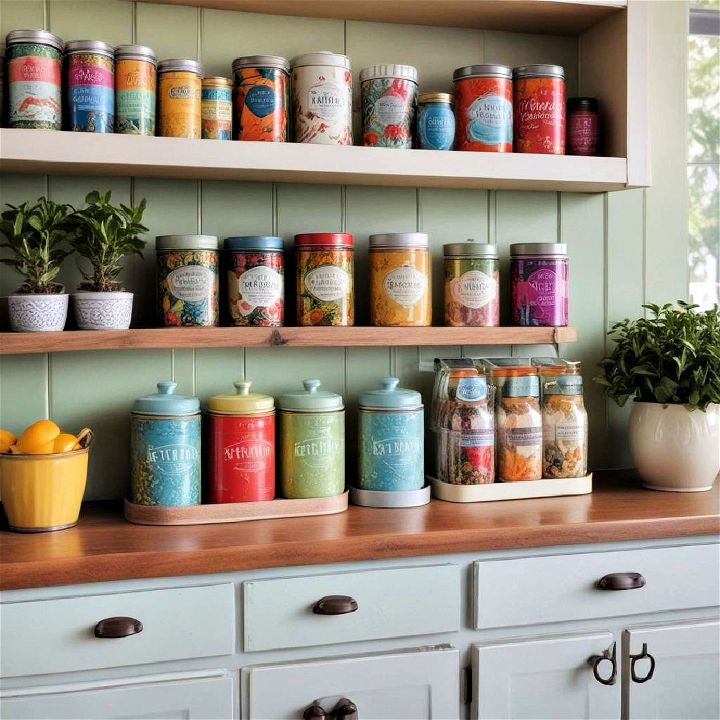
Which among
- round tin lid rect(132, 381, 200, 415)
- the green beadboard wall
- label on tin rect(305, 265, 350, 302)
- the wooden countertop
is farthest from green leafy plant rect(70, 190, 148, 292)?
the wooden countertop

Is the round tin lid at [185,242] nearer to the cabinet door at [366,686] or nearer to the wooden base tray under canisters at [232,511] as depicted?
the wooden base tray under canisters at [232,511]

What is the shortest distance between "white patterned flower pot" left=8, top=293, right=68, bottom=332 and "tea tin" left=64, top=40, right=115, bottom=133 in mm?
→ 329

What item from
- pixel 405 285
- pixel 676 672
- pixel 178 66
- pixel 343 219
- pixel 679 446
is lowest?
pixel 676 672

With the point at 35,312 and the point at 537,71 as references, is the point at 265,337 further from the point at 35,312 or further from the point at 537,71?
the point at 537,71

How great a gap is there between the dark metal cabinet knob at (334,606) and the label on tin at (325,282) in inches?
24.1

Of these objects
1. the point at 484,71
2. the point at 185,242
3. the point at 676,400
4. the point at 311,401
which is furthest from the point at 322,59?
the point at 676,400

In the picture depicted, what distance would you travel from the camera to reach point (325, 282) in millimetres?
1848

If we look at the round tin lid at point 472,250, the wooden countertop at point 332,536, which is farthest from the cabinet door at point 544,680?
the round tin lid at point 472,250

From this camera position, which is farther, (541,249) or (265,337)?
(541,249)

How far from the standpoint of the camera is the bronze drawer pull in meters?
1.44

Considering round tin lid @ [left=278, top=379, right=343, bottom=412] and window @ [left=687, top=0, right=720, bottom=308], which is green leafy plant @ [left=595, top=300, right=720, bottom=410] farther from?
round tin lid @ [left=278, top=379, right=343, bottom=412]

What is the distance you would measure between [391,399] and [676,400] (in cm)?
63

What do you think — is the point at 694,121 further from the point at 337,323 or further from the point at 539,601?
the point at 539,601

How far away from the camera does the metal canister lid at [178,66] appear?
5.78 feet
